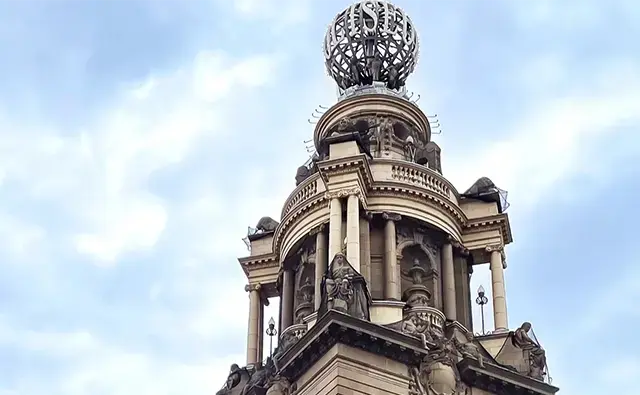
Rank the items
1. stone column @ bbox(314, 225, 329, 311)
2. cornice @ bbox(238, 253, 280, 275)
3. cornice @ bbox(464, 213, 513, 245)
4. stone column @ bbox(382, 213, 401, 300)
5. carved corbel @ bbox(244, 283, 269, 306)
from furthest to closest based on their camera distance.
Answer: cornice @ bbox(238, 253, 280, 275)
carved corbel @ bbox(244, 283, 269, 306)
cornice @ bbox(464, 213, 513, 245)
stone column @ bbox(314, 225, 329, 311)
stone column @ bbox(382, 213, 401, 300)

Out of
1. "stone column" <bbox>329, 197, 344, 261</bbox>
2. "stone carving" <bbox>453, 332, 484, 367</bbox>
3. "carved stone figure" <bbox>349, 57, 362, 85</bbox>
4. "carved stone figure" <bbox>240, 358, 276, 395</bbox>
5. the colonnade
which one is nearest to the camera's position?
"stone carving" <bbox>453, 332, 484, 367</bbox>

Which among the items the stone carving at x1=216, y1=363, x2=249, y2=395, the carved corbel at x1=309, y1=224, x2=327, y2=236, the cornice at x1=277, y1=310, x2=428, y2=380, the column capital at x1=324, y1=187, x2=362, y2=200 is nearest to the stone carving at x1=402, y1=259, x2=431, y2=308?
the carved corbel at x1=309, y1=224, x2=327, y2=236

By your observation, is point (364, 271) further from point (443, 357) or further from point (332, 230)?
point (443, 357)

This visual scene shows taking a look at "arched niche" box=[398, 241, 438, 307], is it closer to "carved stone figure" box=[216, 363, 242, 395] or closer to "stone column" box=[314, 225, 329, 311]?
"stone column" box=[314, 225, 329, 311]

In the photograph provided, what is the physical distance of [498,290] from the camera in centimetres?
4203


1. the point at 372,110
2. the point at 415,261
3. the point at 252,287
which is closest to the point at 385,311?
the point at 415,261

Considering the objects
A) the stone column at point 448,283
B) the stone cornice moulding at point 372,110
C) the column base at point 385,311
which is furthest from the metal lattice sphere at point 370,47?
the column base at point 385,311

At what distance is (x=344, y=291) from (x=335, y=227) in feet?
15.6

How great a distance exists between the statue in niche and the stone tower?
2.0 inches

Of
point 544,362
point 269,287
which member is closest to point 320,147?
point 269,287

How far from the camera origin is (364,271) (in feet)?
127

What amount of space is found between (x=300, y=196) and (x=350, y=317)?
393 inches

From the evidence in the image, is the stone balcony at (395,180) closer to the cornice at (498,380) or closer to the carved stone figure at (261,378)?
the carved stone figure at (261,378)

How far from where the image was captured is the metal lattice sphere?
4784 centimetres
